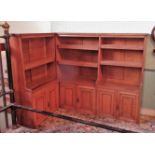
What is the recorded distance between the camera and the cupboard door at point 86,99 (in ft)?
Answer: 12.0

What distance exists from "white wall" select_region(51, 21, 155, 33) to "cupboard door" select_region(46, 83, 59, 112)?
4.28ft

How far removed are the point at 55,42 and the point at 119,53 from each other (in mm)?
1361

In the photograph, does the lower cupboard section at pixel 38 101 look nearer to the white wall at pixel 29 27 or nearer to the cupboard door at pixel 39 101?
the cupboard door at pixel 39 101

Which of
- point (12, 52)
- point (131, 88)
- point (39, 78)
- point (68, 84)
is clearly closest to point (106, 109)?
point (131, 88)

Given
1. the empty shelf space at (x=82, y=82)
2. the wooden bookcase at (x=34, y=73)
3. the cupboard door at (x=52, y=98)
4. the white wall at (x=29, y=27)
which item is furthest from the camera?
the empty shelf space at (x=82, y=82)

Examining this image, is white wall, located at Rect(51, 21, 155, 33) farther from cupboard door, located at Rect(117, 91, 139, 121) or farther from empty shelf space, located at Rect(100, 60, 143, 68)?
cupboard door, located at Rect(117, 91, 139, 121)

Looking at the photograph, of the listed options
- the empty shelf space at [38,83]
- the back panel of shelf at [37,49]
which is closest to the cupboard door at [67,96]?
the empty shelf space at [38,83]

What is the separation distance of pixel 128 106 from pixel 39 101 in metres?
1.67

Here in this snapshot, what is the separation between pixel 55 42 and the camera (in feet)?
12.7

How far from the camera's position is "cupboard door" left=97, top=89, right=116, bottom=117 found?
11.5 ft

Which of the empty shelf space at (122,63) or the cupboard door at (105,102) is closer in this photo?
the empty shelf space at (122,63)

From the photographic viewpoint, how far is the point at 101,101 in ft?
11.8

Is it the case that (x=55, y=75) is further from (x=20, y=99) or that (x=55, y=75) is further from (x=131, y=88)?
(x=131, y=88)

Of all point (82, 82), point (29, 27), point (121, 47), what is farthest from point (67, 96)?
point (29, 27)
